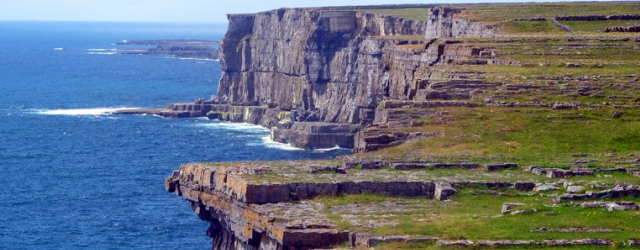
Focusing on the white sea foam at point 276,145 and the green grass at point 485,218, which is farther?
the white sea foam at point 276,145

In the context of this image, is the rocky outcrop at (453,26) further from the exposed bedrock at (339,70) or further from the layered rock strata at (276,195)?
the layered rock strata at (276,195)

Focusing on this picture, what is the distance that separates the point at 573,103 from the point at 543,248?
1014 inches

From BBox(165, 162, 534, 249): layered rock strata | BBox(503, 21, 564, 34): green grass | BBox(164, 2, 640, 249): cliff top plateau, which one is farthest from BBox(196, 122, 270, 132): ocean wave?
BBox(165, 162, 534, 249): layered rock strata

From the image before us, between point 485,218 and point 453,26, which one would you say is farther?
point 453,26

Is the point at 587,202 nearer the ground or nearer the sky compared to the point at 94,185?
nearer the sky

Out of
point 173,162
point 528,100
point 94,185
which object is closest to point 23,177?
point 94,185

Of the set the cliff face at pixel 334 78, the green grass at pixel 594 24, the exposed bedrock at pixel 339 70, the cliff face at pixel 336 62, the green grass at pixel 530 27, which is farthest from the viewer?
the cliff face at pixel 336 62

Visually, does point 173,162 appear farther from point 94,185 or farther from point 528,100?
point 528,100

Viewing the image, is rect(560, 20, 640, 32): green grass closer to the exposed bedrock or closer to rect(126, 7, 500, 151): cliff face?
rect(126, 7, 500, 151): cliff face

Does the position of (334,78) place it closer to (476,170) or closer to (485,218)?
(476,170)

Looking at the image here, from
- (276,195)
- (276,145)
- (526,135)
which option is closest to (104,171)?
(276,145)

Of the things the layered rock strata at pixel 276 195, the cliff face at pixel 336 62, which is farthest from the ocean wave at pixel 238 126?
the layered rock strata at pixel 276 195

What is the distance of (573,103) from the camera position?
216ft

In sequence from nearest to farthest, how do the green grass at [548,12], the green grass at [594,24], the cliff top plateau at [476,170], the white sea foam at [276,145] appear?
the cliff top plateau at [476,170] < the green grass at [594,24] < the green grass at [548,12] < the white sea foam at [276,145]
